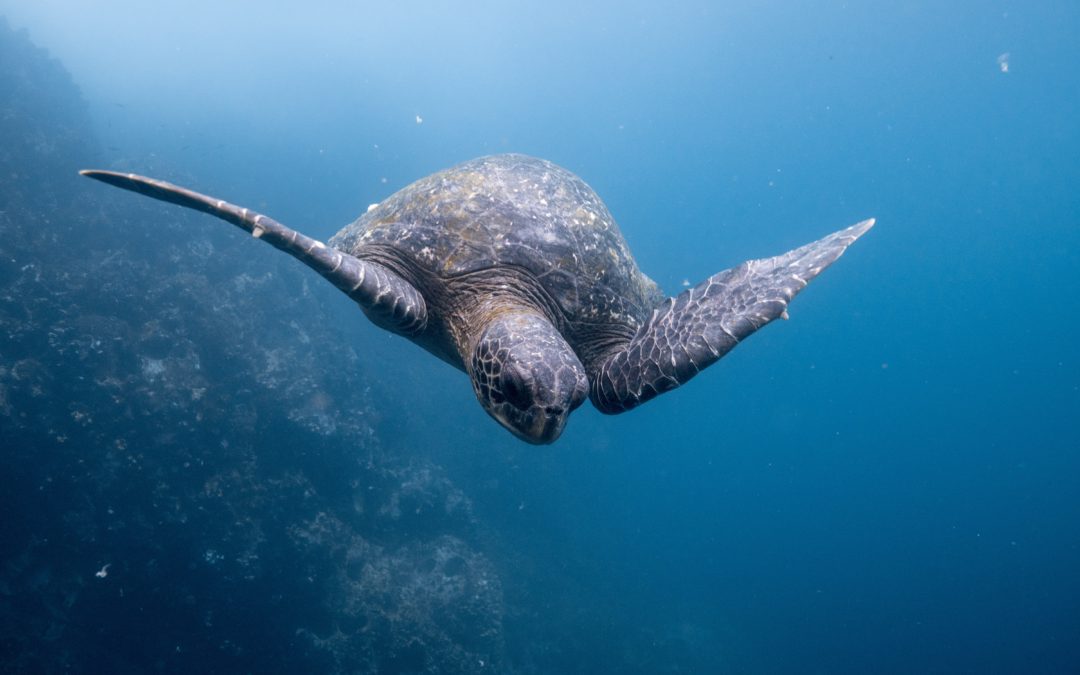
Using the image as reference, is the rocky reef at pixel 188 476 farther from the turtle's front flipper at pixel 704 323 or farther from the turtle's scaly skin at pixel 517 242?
the turtle's front flipper at pixel 704 323

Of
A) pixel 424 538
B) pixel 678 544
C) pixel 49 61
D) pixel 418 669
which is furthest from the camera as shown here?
pixel 678 544

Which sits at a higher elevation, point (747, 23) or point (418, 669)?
point (747, 23)

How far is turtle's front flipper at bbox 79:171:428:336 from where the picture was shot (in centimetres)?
285

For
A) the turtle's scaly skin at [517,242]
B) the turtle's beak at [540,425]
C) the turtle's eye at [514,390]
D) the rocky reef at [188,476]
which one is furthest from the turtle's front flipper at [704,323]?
the rocky reef at [188,476]

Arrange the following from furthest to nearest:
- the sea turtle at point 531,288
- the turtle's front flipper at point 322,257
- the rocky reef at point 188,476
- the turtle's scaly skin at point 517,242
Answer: the rocky reef at point 188,476
the turtle's scaly skin at point 517,242
the sea turtle at point 531,288
the turtle's front flipper at point 322,257

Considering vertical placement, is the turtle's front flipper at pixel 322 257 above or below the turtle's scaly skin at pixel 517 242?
below

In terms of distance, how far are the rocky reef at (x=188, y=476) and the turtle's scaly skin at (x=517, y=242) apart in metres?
8.78

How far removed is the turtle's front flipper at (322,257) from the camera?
2.85 meters

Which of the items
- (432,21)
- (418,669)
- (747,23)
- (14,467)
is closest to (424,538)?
(418,669)

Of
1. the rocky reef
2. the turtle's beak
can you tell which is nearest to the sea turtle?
the turtle's beak

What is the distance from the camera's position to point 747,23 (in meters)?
61.4

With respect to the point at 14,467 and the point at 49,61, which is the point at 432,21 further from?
the point at 14,467

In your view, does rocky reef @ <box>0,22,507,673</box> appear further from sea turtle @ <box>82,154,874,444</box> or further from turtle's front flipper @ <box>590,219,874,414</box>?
turtle's front flipper @ <box>590,219,874,414</box>

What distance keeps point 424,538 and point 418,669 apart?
367cm
